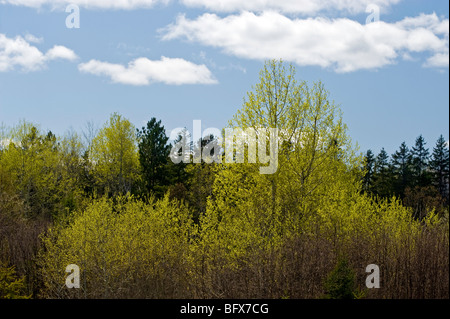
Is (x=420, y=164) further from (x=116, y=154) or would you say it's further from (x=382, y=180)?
(x=116, y=154)

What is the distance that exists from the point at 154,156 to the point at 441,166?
116 ft

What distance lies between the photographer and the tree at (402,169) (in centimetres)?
4956

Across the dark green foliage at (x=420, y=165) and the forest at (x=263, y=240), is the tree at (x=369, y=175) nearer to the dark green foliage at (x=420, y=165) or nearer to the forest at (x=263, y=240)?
the dark green foliage at (x=420, y=165)

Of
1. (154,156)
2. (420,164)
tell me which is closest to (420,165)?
(420,164)

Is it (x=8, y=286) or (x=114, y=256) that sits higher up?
(x=114, y=256)

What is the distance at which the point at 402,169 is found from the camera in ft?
176

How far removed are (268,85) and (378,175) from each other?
127 ft

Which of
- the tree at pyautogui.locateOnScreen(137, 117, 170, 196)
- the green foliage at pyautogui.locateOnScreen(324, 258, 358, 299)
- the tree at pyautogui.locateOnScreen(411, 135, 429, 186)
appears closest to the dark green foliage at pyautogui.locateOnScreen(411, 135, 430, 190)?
the tree at pyautogui.locateOnScreen(411, 135, 429, 186)

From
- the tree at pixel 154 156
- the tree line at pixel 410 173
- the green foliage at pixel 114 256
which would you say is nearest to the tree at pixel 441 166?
the tree line at pixel 410 173

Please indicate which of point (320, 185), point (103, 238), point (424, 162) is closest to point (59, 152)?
point (103, 238)

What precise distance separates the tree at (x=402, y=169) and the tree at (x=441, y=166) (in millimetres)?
2837

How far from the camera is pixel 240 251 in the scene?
43.4 feet
